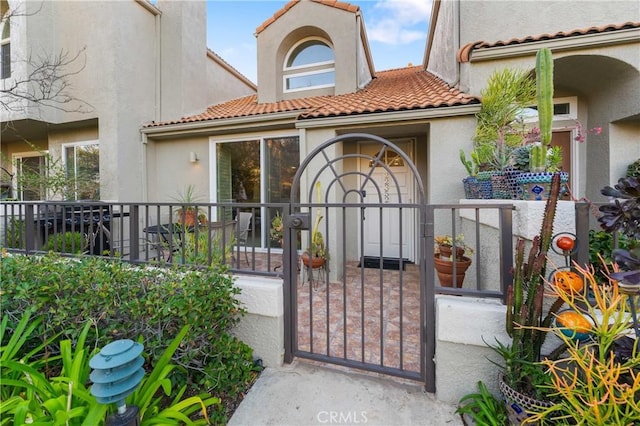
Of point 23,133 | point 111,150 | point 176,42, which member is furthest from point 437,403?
point 23,133

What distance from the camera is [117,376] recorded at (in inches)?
57.9

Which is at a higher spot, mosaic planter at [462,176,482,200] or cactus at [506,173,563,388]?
mosaic planter at [462,176,482,200]

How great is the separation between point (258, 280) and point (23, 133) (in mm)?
9677

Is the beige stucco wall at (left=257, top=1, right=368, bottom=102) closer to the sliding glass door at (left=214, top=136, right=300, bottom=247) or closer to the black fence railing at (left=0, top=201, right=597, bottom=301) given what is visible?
the sliding glass door at (left=214, top=136, right=300, bottom=247)

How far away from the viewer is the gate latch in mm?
2605

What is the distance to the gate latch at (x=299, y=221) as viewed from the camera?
8.55 feet

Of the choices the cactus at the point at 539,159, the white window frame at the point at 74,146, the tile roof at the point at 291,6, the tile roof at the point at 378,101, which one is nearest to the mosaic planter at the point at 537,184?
the cactus at the point at 539,159

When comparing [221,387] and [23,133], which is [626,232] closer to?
[221,387]

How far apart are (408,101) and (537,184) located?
2.88m

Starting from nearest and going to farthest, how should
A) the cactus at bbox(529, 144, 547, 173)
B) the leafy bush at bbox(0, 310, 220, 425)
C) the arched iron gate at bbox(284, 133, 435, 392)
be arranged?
the leafy bush at bbox(0, 310, 220, 425), the arched iron gate at bbox(284, 133, 435, 392), the cactus at bbox(529, 144, 547, 173)

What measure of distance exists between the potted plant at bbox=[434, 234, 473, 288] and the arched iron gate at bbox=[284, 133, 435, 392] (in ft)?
1.19

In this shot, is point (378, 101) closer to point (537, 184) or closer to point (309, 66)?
point (309, 66)

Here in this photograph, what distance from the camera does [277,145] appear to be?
6.20 metres

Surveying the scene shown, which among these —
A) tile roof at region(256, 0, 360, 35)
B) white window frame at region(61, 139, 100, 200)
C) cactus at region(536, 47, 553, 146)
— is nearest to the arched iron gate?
cactus at region(536, 47, 553, 146)
